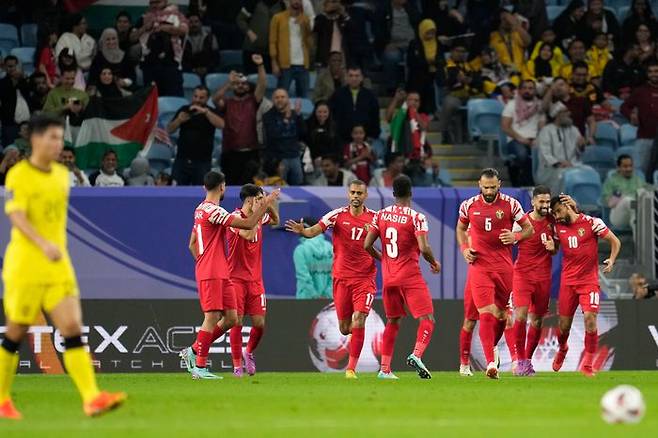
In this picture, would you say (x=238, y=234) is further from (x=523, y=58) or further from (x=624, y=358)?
(x=523, y=58)

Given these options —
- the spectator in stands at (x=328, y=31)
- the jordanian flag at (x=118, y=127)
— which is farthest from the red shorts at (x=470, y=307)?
the spectator in stands at (x=328, y=31)

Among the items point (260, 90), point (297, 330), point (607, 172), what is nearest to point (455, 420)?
point (297, 330)

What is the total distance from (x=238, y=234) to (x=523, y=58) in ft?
38.8

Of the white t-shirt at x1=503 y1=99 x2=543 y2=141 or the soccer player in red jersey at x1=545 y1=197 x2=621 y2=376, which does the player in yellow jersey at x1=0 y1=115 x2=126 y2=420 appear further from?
the white t-shirt at x1=503 y1=99 x2=543 y2=141

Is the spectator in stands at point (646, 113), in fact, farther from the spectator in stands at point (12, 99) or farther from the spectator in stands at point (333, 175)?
the spectator in stands at point (12, 99)

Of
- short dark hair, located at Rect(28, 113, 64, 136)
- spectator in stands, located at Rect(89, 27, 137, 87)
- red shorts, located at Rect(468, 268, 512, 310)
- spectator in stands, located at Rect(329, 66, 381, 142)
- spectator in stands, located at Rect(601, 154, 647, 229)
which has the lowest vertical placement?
red shorts, located at Rect(468, 268, 512, 310)

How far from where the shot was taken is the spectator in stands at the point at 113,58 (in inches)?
989

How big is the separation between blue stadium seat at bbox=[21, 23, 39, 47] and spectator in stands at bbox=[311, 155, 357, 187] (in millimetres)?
6754

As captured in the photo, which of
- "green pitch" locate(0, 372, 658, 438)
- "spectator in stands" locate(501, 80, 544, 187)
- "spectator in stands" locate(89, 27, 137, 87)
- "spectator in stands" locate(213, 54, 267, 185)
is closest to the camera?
"green pitch" locate(0, 372, 658, 438)

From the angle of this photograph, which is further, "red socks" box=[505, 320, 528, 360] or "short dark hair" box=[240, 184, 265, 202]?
"red socks" box=[505, 320, 528, 360]

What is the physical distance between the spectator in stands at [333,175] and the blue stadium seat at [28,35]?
6.75 m

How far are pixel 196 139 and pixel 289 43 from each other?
3.45 meters

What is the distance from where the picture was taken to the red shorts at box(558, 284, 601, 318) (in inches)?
728

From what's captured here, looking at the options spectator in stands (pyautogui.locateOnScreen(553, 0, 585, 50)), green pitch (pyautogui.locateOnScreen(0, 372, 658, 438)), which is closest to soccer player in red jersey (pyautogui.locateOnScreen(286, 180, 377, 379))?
green pitch (pyautogui.locateOnScreen(0, 372, 658, 438))
